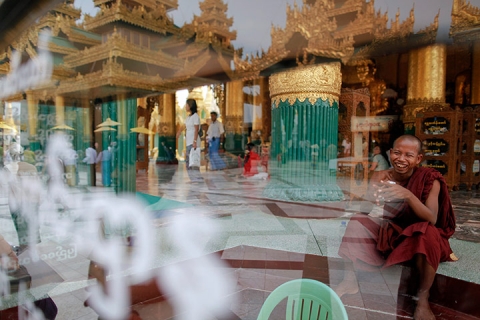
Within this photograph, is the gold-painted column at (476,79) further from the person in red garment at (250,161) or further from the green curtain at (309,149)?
the person in red garment at (250,161)

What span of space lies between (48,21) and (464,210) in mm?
6482

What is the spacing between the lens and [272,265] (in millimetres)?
2945

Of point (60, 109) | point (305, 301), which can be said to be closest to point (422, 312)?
point (305, 301)

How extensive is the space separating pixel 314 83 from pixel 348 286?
3505 millimetres

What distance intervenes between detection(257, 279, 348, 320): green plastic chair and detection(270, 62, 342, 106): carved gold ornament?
4178 mm

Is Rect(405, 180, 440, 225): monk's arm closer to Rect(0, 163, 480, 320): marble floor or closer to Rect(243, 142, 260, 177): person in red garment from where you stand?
Rect(0, 163, 480, 320): marble floor

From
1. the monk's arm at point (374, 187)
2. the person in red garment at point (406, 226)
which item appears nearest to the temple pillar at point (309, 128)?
the monk's arm at point (374, 187)

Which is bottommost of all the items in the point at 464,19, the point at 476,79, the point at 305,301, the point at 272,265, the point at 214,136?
the point at 272,265

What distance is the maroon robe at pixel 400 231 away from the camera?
2182 millimetres

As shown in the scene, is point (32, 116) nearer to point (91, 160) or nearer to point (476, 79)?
point (91, 160)

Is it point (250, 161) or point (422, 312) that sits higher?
point (250, 161)

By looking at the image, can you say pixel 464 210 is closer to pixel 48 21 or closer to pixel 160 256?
pixel 160 256

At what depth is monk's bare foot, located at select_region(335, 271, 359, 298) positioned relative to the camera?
2363mm

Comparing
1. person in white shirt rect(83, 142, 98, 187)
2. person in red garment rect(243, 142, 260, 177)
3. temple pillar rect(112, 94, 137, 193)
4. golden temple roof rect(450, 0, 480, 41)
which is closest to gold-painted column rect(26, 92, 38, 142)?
person in white shirt rect(83, 142, 98, 187)
